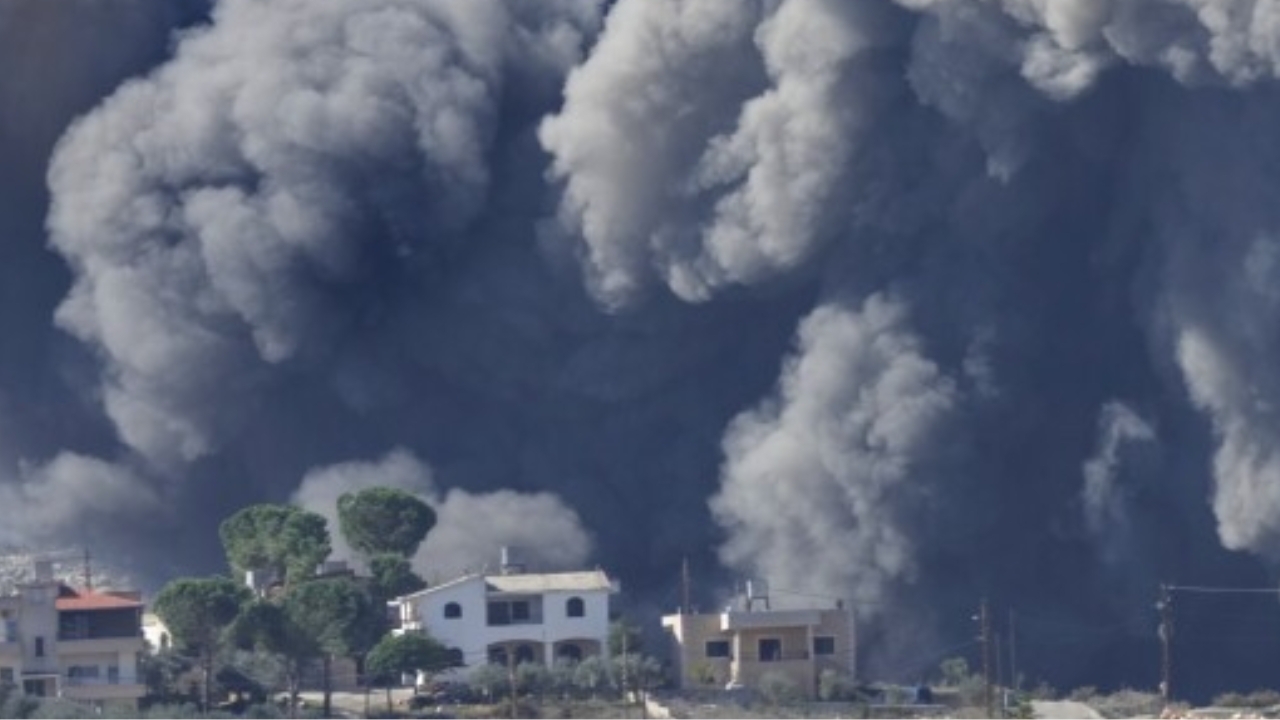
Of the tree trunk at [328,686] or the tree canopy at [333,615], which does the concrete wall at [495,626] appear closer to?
the tree trunk at [328,686]

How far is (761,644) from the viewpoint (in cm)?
9262

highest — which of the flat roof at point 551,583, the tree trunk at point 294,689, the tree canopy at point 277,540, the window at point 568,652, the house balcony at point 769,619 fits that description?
the tree canopy at point 277,540

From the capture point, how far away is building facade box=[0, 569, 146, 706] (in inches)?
3479

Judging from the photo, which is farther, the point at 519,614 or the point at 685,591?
the point at 519,614

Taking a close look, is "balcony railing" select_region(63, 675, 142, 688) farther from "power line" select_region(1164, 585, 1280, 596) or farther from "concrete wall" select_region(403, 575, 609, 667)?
"power line" select_region(1164, 585, 1280, 596)

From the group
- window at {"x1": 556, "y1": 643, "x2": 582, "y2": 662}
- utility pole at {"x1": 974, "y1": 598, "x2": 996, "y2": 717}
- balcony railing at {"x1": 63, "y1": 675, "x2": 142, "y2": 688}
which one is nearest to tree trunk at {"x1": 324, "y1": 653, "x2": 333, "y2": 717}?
balcony railing at {"x1": 63, "y1": 675, "x2": 142, "y2": 688}

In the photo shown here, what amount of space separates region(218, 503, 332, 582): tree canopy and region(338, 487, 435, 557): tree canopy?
1.48 ft

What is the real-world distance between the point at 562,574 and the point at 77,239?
9.61 meters

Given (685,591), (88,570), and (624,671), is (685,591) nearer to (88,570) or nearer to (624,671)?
(624,671)

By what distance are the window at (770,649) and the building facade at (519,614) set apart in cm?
221

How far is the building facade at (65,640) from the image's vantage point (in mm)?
Answer: 88375

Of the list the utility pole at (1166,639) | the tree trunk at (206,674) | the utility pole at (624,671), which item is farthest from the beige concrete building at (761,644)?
the tree trunk at (206,674)

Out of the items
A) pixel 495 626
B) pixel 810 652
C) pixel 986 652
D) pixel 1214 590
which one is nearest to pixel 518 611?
pixel 495 626

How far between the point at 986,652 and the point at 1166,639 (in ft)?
9.16
